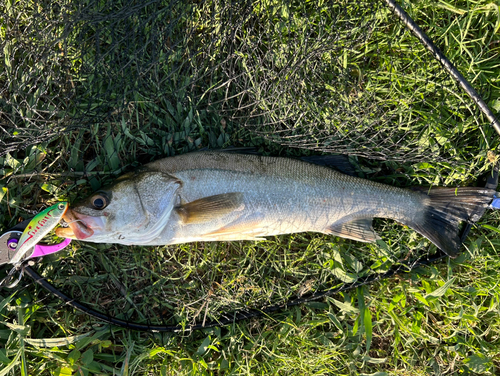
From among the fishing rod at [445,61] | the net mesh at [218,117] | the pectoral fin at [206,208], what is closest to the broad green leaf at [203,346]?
the net mesh at [218,117]

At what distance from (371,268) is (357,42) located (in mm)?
1904

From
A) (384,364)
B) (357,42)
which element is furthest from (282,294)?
(357,42)

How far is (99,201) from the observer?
2.53m

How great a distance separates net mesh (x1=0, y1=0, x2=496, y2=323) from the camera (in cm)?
286

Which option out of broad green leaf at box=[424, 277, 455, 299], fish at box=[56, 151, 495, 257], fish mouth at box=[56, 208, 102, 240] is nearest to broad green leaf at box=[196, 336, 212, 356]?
fish at box=[56, 151, 495, 257]

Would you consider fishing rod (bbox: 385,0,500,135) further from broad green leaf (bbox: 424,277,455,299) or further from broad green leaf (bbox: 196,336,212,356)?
broad green leaf (bbox: 196,336,212,356)

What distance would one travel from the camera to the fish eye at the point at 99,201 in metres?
2.53

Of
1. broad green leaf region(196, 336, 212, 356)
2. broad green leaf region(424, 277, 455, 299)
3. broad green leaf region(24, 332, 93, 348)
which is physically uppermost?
broad green leaf region(24, 332, 93, 348)

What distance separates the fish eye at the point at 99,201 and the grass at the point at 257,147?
0.37 meters

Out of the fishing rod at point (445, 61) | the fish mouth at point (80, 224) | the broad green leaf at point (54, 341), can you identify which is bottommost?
the broad green leaf at point (54, 341)

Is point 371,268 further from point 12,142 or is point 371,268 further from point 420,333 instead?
point 12,142

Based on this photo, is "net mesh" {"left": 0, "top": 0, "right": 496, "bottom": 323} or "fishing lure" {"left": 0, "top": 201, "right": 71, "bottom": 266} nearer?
"fishing lure" {"left": 0, "top": 201, "right": 71, "bottom": 266}

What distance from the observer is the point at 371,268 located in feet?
9.76

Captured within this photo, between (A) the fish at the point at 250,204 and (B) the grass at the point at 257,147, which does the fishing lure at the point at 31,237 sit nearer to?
(A) the fish at the point at 250,204
